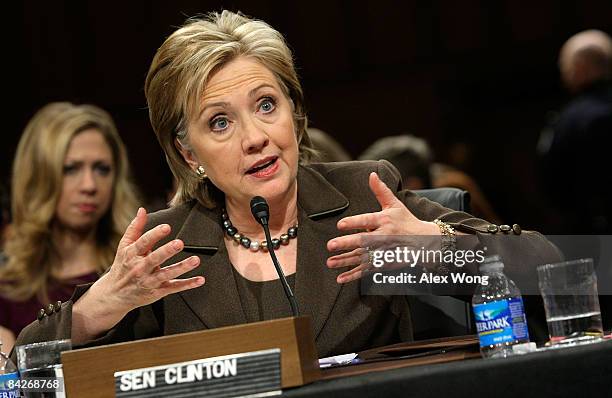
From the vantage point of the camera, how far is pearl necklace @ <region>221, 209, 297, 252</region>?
235 centimetres

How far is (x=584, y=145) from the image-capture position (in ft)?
15.6

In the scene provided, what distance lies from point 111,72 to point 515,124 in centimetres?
341

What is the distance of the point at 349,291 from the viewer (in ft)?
7.26

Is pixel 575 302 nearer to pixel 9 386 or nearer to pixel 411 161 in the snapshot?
pixel 9 386

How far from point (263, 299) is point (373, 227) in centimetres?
51

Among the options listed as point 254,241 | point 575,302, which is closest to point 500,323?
point 575,302

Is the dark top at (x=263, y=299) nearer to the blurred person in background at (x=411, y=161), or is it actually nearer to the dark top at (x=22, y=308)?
the dark top at (x=22, y=308)

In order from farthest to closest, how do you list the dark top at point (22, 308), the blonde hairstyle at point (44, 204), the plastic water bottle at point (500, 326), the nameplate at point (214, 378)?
the blonde hairstyle at point (44, 204) → the dark top at point (22, 308) → the plastic water bottle at point (500, 326) → the nameplate at point (214, 378)

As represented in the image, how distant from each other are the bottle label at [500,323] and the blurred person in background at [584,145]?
10.3 ft

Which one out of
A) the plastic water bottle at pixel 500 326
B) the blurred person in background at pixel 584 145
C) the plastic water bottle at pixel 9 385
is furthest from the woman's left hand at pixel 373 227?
the blurred person in background at pixel 584 145

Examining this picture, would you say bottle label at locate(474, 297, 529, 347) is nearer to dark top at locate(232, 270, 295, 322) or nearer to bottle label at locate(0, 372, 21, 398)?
dark top at locate(232, 270, 295, 322)

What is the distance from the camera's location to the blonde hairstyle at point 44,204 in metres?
3.61

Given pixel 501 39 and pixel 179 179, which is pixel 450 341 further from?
pixel 501 39

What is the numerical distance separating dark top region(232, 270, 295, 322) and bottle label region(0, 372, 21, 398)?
617 mm
